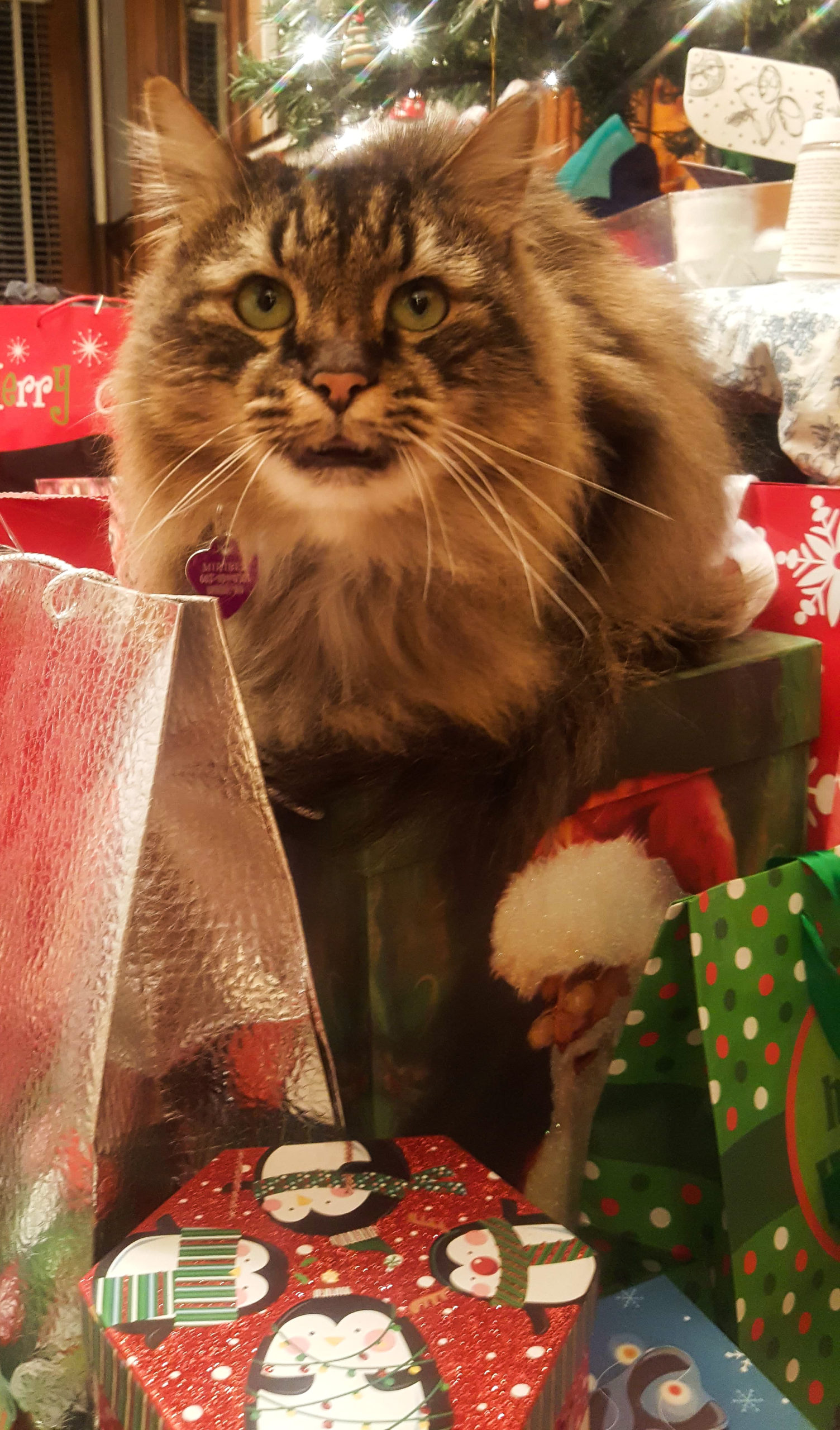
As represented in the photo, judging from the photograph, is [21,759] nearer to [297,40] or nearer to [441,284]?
[441,284]

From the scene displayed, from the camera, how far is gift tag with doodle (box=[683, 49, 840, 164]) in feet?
4.70

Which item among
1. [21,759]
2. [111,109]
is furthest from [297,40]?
[21,759]

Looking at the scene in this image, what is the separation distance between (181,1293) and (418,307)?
2.06 feet

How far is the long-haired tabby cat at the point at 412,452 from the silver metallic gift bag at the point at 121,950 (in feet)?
0.48

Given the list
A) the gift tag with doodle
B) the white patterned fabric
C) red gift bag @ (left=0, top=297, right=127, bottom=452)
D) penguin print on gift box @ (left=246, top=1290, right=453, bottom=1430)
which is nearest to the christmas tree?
the gift tag with doodle

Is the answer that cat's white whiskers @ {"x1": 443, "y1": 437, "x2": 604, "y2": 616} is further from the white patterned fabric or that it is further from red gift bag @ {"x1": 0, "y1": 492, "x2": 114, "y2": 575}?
red gift bag @ {"x1": 0, "y1": 492, "x2": 114, "y2": 575}

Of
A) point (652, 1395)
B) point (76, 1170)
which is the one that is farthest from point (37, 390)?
point (652, 1395)

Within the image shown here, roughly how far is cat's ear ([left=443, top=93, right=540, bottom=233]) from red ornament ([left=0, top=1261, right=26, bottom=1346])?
81 centimetres

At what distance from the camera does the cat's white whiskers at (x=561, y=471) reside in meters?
0.74

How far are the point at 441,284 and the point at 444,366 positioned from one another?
65mm

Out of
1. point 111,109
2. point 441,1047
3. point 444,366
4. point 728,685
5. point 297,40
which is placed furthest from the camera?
point 111,109

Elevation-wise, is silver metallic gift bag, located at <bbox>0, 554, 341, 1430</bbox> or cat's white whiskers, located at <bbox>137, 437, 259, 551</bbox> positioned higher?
cat's white whiskers, located at <bbox>137, 437, 259, 551</bbox>

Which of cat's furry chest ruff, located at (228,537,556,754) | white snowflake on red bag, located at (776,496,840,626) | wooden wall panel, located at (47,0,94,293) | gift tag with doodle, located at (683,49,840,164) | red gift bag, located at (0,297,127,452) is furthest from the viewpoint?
wooden wall panel, located at (47,0,94,293)

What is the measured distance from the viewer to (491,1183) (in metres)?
0.65
